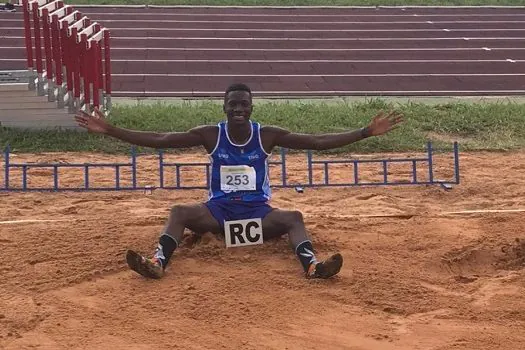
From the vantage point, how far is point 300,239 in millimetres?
→ 5922

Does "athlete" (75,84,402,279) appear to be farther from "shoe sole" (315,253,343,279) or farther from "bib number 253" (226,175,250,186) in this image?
"shoe sole" (315,253,343,279)

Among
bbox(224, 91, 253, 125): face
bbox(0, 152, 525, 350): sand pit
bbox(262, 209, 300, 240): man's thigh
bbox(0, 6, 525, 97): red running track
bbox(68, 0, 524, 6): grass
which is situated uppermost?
bbox(68, 0, 524, 6): grass

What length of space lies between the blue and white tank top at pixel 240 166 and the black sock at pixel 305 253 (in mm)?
500

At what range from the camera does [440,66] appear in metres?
15.4

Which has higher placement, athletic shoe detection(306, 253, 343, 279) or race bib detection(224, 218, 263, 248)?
race bib detection(224, 218, 263, 248)

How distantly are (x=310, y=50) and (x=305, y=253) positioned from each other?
11.3 m

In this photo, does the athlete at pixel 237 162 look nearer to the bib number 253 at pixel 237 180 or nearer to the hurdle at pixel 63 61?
the bib number 253 at pixel 237 180

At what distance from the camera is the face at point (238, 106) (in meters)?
5.97

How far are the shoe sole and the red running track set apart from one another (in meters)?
7.55

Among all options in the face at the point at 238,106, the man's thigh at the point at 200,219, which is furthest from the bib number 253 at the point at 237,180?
the face at the point at 238,106

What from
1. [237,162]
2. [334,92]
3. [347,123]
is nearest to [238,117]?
[237,162]

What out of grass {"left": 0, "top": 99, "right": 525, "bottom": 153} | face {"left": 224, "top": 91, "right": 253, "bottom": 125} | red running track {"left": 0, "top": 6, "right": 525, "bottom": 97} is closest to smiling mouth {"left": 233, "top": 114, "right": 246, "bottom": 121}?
face {"left": 224, "top": 91, "right": 253, "bottom": 125}

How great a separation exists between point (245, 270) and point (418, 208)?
2.16 metres

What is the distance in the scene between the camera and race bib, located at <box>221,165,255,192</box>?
6141mm
